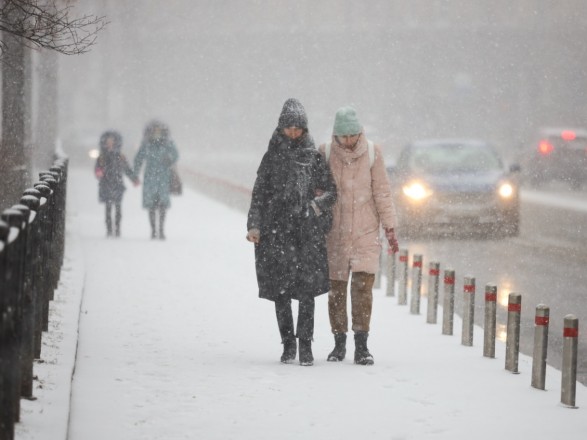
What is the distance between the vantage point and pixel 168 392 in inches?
320

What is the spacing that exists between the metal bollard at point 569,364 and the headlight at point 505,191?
12937 mm

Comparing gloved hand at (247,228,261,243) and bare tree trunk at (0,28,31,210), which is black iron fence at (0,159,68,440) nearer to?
gloved hand at (247,228,261,243)

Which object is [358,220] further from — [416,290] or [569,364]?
[416,290]

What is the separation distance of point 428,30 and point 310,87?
36.8ft

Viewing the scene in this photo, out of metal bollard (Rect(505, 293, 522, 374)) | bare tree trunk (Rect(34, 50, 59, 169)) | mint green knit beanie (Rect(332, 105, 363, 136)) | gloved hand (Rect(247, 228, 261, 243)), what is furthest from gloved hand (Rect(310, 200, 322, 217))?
bare tree trunk (Rect(34, 50, 59, 169))

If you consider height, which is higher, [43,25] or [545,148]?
[43,25]

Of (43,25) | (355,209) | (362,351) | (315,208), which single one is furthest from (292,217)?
(43,25)

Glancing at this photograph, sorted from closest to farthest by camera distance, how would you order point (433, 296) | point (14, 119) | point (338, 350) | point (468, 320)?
point (338, 350) → point (468, 320) → point (433, 296) → point (14, 119)

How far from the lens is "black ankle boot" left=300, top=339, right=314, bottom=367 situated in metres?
9.09

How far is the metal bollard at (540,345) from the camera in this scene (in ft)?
27.6

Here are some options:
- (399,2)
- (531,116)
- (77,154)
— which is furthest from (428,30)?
(77,154)

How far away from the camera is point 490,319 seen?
9734mm

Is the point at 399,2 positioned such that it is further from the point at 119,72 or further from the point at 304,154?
the point at 304,154

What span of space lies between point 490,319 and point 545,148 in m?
28.2
